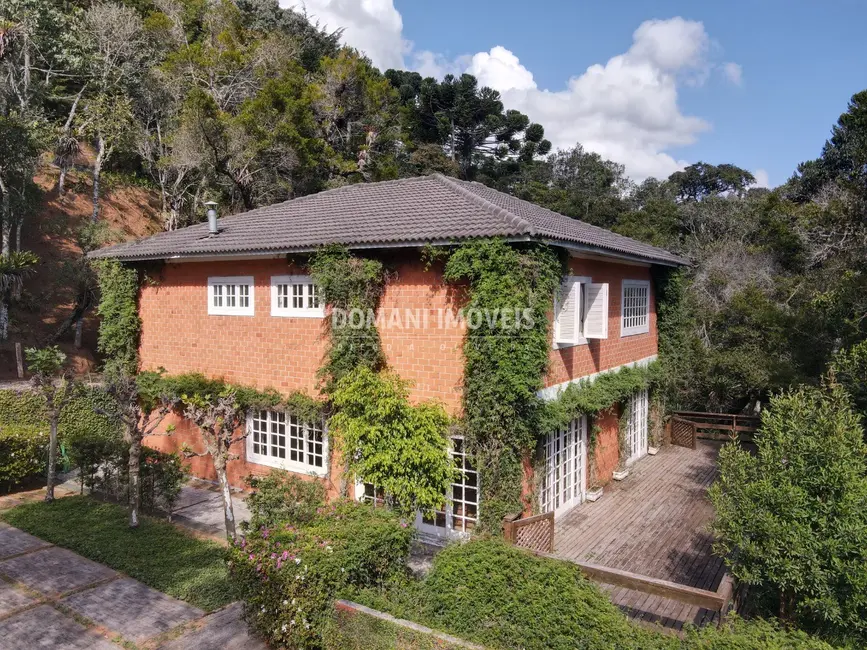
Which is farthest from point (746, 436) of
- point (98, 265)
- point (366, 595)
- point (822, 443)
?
point (98, 265)

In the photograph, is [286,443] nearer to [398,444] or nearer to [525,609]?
[398,444]

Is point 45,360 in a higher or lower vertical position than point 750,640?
higher

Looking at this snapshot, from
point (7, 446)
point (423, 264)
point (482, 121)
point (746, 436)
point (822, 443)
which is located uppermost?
point (482, 121)

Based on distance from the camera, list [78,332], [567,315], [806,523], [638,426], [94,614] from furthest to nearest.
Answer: [78,332] < [638,426] < [567,315] < [94,614] < [806,523]

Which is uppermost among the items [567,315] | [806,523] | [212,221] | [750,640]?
[212,221]

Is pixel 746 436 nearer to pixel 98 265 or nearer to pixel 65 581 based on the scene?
pixel 65 581

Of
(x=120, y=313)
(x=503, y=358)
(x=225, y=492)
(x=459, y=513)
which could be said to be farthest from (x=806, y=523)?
(x=120, y=313)

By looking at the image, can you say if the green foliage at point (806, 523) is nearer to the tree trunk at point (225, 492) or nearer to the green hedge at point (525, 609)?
the green hedge at point (525, 609)
